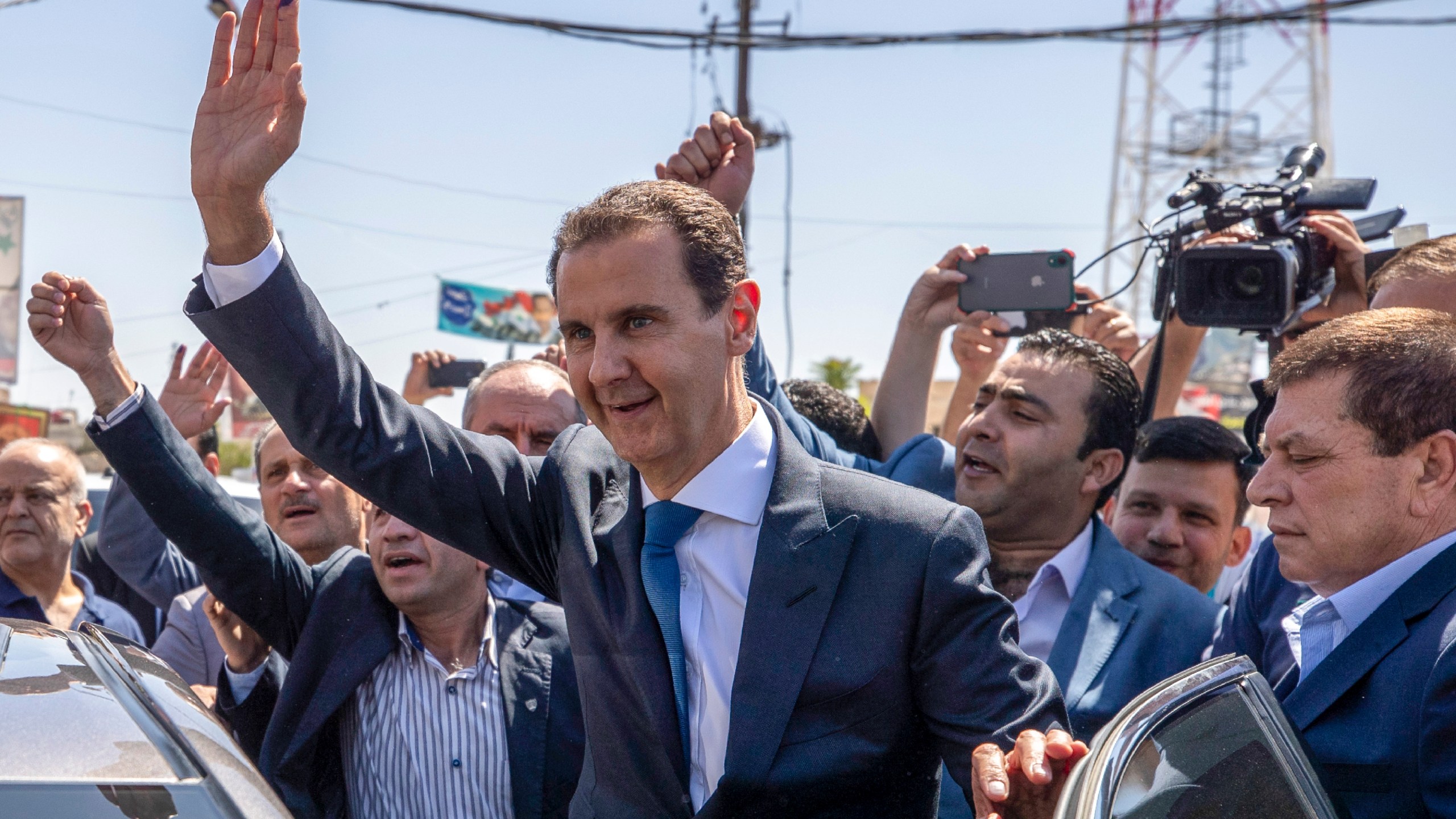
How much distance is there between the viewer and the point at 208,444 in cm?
533

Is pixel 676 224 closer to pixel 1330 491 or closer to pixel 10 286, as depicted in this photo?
pixel 1330 491

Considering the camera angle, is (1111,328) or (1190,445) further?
(1111,328)

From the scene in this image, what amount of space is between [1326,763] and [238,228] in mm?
Result: 1814

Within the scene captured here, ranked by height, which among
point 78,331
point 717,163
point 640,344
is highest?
point 717,163

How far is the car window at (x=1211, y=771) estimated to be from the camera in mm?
1652

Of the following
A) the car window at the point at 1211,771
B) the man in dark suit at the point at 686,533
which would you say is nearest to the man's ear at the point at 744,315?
the man in dark suit at the point at 686,533

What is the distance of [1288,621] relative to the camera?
99.9 inches

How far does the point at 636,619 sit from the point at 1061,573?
5.32 feet

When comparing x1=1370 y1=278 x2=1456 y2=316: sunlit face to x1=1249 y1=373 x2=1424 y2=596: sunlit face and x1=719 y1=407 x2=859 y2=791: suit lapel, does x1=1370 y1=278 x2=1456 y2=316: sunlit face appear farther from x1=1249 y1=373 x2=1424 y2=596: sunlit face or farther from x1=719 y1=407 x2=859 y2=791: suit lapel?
x1=719 y1=407 x2=859 y2=791: suit lapel

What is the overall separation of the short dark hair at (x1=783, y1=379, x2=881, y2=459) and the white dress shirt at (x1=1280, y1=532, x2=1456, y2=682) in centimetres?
203

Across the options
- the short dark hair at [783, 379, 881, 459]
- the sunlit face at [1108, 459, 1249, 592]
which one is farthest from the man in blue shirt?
the sunlit face at [1108, 459, 1249, 592]

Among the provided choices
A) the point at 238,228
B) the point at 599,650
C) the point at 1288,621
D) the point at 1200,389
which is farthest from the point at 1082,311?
the point at 1200,389

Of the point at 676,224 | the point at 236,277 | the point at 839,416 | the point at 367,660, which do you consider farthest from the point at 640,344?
the point at 839,416

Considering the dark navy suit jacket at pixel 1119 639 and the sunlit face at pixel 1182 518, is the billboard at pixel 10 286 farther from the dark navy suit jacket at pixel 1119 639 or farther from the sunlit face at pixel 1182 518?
the dark navy suit jacket at pixel 1119 639
